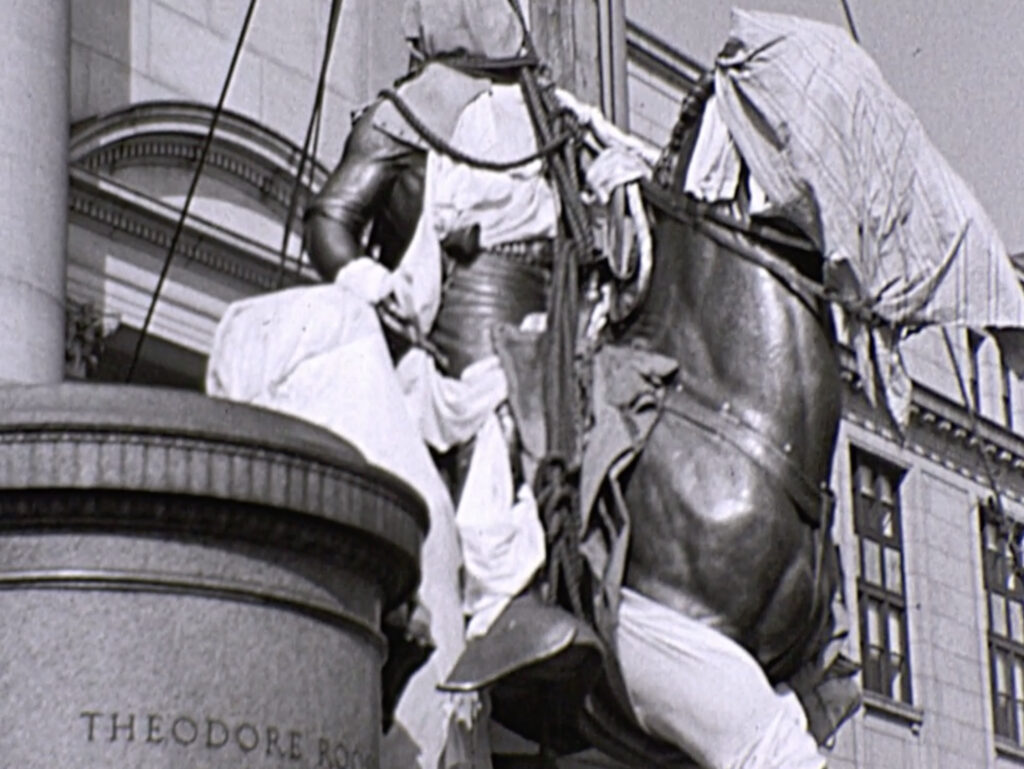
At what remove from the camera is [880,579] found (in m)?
26.6

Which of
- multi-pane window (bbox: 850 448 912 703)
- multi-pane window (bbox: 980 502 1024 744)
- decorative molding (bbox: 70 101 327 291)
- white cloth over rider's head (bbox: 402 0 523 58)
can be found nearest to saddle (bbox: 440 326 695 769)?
white cloth over rider's head (bbox: 402 0 523 58)

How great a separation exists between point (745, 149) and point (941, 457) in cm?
2290

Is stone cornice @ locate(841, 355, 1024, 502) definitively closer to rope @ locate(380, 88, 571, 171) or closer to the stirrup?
rope @ locate(380, 88, 571, 171)

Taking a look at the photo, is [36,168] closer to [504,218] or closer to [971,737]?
[504,218]

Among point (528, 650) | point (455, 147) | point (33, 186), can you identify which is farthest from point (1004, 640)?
point (528, 650)

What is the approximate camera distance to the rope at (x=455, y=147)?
6227 millimetres

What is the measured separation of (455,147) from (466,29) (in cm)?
43

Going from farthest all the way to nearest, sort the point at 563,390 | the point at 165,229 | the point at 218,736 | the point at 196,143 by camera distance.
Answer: the point at 196,143, the point at 165,229, the point at 563,390, the point at 218,736

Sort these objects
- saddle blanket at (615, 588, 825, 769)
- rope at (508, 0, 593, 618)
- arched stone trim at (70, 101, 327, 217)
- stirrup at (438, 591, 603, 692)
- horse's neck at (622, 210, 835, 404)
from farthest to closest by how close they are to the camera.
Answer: arched stone trim at (70, 101, 327, 217) → horse's neck at (622, 210, 835, 404) → rope at (508, 0, 593, 618) → saddle blanket at (615, 588, 825, 769) → stirrup at (438, 591, 603, 692)

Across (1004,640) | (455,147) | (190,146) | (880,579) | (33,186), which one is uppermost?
(455,147)

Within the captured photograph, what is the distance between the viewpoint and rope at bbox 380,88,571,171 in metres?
6.23

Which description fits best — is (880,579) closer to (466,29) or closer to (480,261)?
(466,29)

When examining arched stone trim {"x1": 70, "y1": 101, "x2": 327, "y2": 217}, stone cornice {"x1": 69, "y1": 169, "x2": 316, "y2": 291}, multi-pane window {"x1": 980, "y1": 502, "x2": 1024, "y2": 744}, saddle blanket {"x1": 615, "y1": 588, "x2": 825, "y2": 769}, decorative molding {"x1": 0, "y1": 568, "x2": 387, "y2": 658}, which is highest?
decorative molding {"x1": 0, "y1": 568, "x2": 387, "y2": 658}

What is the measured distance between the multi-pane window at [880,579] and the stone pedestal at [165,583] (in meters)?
22.1
